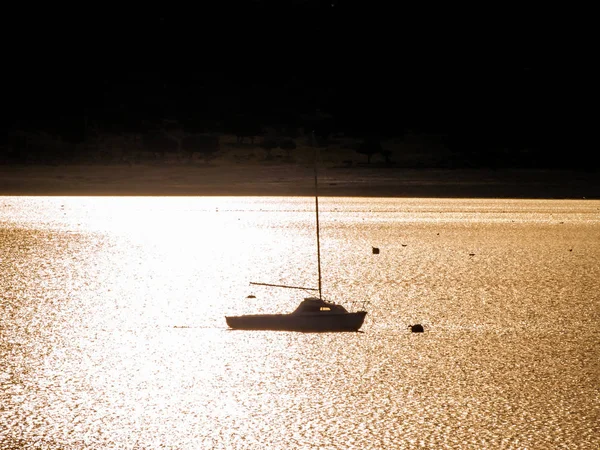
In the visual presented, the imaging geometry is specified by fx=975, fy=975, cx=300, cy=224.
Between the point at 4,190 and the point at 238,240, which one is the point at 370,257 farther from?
the point at 4,190

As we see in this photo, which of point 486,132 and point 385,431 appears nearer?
point 385,431

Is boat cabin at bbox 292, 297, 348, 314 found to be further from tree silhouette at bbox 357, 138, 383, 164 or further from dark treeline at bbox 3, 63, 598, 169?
dark treeline at bbox 3, 63, 598, 169

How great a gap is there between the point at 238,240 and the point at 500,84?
1741 inches

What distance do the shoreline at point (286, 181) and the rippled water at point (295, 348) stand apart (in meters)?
15.7

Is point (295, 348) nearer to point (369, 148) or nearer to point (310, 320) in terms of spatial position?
point (310, 320)

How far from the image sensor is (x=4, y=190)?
33.8 m

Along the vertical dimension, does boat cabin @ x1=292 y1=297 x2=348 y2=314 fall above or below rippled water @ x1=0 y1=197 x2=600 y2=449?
above

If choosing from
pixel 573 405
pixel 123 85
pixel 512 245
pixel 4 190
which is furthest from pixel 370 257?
pixel 123 85

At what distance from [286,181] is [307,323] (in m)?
27.9

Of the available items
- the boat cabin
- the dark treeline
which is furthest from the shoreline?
the boat cabin

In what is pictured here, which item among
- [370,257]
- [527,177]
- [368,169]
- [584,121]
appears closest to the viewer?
[370,257]

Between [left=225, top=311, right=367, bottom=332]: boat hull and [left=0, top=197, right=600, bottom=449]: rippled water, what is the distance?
0.17 m

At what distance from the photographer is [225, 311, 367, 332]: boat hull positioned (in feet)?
30.1

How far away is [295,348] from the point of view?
845 centimetres
